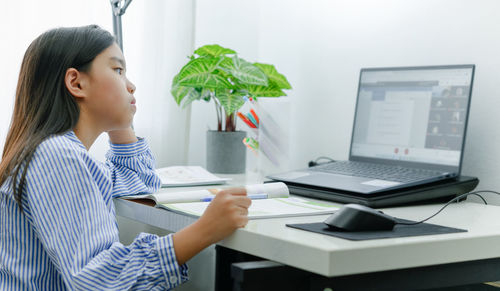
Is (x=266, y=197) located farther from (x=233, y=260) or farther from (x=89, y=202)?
(x=89, y=202)

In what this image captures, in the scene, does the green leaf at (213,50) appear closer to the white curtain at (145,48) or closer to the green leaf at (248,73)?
the green leaf at (248,73)

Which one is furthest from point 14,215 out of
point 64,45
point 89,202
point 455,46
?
point 455,46

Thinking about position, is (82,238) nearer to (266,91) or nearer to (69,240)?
(69,240)

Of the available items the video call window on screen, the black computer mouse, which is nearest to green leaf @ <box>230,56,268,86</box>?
the video call window on screen

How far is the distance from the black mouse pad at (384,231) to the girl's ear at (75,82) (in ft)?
1.39

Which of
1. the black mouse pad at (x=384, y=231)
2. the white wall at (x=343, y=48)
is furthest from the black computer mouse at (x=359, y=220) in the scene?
the white wall at (x=343, y=48)

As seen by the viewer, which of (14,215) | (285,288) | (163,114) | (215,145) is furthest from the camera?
(163,114)

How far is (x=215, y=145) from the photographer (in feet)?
4.94

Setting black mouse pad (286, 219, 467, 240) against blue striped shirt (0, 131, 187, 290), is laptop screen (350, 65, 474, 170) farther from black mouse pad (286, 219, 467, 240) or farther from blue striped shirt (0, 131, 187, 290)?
blue striped shirt (0, 131, 187, 290)

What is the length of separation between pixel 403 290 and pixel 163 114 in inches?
41.1

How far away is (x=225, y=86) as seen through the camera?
4.80 feet

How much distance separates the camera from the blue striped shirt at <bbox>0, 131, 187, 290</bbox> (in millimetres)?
748

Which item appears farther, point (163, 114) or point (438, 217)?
point (163, 114)

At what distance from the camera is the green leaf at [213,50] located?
148cm
